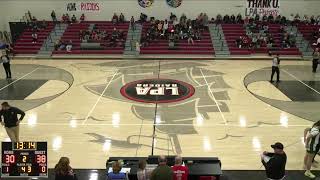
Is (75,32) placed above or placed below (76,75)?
above

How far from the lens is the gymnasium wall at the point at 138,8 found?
3011 centimetres

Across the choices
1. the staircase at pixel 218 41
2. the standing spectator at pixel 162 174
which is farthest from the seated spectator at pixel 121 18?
the standing spectator at pixel 162 174

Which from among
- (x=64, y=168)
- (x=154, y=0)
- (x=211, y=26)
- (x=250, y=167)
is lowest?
(x=250, y=167)

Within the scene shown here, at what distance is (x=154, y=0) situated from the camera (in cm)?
3023

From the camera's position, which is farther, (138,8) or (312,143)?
(138,8)

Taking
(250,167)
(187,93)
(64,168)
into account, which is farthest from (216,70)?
(64,168)

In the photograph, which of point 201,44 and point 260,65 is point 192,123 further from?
point 201,44

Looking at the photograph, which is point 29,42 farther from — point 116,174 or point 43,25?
point 116,174

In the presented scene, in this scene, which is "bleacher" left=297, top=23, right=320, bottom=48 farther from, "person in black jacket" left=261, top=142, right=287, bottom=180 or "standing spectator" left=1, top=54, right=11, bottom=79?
"person in black jacket" left=261, top=142, right=287, bottom=180

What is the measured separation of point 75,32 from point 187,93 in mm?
15705

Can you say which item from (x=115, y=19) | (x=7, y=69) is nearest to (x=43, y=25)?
(x=115, y=19)

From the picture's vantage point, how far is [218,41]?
28.0 m

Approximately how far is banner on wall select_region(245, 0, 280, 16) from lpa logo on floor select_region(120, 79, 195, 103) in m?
14.8

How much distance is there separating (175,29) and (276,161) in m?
22.6
